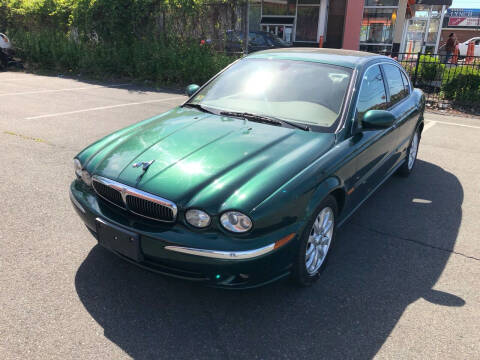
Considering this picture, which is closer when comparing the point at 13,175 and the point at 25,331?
the point at 25,331

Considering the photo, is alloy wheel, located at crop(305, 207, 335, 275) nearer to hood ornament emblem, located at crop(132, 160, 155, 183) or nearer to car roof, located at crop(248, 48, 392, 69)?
hood ornament emblem, located at crop(132, 160, 155, 183)

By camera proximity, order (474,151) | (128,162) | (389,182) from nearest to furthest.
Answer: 1. (128,162)
2. (389,182)
3. (474,151)

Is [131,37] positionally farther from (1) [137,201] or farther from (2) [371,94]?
(1) [137,201]

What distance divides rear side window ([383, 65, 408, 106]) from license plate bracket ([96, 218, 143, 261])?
3.13m

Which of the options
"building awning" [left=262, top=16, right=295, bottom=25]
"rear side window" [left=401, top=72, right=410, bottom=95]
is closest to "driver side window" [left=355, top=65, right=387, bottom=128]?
"rear side window" [left=401, top=72, right=410, bottom=95]

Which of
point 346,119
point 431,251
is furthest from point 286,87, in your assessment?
point 431,251

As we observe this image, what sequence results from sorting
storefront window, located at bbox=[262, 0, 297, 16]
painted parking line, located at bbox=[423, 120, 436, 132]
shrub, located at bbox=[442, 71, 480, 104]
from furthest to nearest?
storefront window, located at bbox=[262, 0, 297, 16] < shrub, located at bbox=[442, 71, 480, 104] < painted parking line, located at bbox=[423, 120, 436, 132]

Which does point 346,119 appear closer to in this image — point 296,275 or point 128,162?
point 296,275

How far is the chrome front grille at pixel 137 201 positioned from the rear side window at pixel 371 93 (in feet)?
6.24

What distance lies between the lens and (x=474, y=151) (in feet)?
22.0

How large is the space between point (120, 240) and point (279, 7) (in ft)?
76.9

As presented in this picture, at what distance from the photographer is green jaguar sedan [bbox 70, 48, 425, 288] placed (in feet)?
8.11

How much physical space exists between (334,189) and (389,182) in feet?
8.70

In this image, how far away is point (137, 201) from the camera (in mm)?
2643
